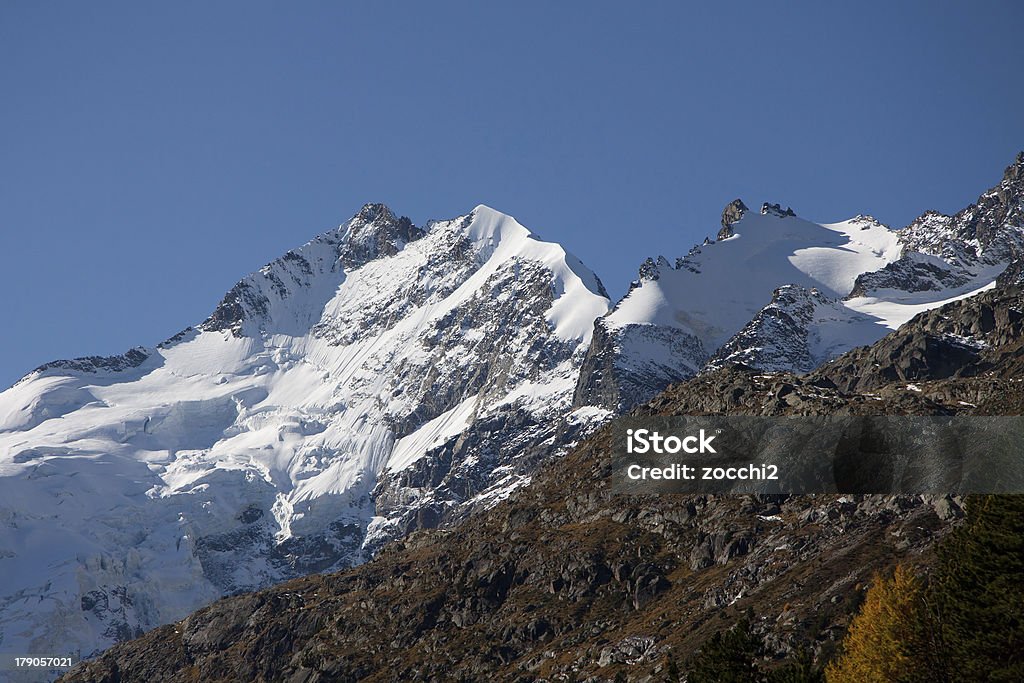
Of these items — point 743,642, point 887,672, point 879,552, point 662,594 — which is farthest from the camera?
point 662,594

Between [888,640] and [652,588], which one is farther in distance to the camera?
[652,588]

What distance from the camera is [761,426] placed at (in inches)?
7682

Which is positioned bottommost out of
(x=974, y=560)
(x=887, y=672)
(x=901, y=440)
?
(x=887, y=672)

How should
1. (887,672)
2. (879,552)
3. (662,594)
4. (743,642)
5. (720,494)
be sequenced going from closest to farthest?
(887,672) < (743,642) < (879,552) < (662,594) < (720,494)

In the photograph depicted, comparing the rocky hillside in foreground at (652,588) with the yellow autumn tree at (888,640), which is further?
the rocky hillside in foreground at (652,588)

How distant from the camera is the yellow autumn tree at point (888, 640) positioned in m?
88.0

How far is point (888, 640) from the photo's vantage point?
8900 centimetres

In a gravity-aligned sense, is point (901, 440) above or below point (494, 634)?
above

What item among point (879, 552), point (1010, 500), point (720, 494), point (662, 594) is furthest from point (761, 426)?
point (1010, 500)

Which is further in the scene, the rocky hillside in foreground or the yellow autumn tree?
the rocky hillside in foreground

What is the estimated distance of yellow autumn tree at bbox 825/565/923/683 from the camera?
3465 inches

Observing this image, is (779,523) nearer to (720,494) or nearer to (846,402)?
(720,494)

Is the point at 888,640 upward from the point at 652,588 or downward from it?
downward

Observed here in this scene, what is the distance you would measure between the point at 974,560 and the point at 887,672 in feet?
26.4
